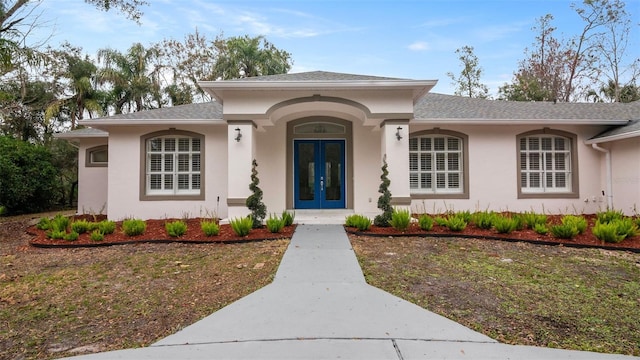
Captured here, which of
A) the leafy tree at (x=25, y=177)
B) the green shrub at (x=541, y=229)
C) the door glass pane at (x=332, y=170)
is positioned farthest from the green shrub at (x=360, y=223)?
the leafy tree at (x=25, y=177)

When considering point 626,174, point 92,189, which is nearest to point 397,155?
point 626,174

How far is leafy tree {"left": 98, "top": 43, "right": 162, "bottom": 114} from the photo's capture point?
20770 millimetres

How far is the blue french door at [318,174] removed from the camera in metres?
11.2

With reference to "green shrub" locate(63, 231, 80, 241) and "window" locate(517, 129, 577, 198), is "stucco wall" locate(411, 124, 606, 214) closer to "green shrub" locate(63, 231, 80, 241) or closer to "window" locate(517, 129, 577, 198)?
"window" locate(517, 129, 577, 198)

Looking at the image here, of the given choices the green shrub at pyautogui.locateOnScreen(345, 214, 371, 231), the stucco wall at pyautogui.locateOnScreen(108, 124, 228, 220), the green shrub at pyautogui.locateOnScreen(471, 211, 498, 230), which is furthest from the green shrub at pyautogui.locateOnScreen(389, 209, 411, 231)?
the stucco wall at pyautogui.locateOnScreen(108, 124, 228, 220)

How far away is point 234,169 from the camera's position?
9.09 m

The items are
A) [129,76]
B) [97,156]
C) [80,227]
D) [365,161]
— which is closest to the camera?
[80,227]

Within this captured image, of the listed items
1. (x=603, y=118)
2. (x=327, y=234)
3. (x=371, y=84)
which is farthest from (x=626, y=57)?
(x=327, y=234)

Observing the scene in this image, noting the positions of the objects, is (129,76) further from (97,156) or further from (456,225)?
(456,225)

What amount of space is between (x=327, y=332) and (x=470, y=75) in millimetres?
26722

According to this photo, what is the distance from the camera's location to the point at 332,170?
11.2 metres

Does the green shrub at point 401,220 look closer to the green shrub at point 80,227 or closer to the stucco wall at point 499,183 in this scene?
the stucco wall at point 499,183

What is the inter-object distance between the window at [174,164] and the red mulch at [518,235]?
5.61 m

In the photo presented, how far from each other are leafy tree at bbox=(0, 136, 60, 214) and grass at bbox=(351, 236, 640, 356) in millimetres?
14718
